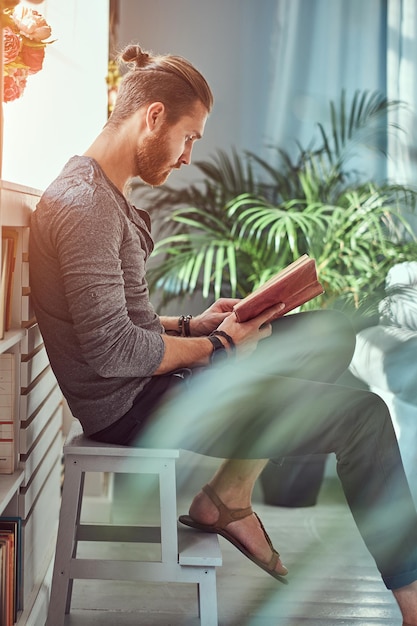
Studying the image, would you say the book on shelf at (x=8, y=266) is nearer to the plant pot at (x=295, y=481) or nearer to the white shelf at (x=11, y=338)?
the white shelf at (x=11, y=338)

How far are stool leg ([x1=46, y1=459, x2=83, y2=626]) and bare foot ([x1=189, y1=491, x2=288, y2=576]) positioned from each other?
0.30m

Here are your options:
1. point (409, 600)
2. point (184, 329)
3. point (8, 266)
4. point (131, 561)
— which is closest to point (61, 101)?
point (184, 329)

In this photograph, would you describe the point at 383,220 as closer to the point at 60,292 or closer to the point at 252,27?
the point at 252,27

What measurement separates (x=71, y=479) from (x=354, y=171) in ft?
6.99

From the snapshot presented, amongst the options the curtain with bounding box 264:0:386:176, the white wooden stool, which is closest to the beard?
the white wooden stool

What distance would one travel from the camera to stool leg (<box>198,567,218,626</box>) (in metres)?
1.62

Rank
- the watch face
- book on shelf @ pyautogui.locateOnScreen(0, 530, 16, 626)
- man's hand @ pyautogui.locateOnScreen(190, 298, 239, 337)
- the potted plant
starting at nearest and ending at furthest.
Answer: book on shelf @ pyautogui.locateOnScreen(0, 530, 16, 626) < the watch face < man's hand @ pyautogui.locateOnScreen(190, 298, 239, 337) < the potted plant

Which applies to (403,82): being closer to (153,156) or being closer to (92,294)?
(153,156)

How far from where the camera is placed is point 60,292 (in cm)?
163

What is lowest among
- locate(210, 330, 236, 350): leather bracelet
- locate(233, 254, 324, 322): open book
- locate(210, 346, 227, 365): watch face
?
locate(210, 346, 227, 365): watch face

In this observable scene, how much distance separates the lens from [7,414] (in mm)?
1685

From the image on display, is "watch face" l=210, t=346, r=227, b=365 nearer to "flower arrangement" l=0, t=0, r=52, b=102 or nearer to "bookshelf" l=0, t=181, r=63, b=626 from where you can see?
"bookshelf" l=0, t=181, r=63, b=626

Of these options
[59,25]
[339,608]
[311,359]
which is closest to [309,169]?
[59,25]

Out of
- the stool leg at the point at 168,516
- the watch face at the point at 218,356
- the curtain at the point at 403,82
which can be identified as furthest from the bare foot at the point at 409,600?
the curtain at the point at 403,82
